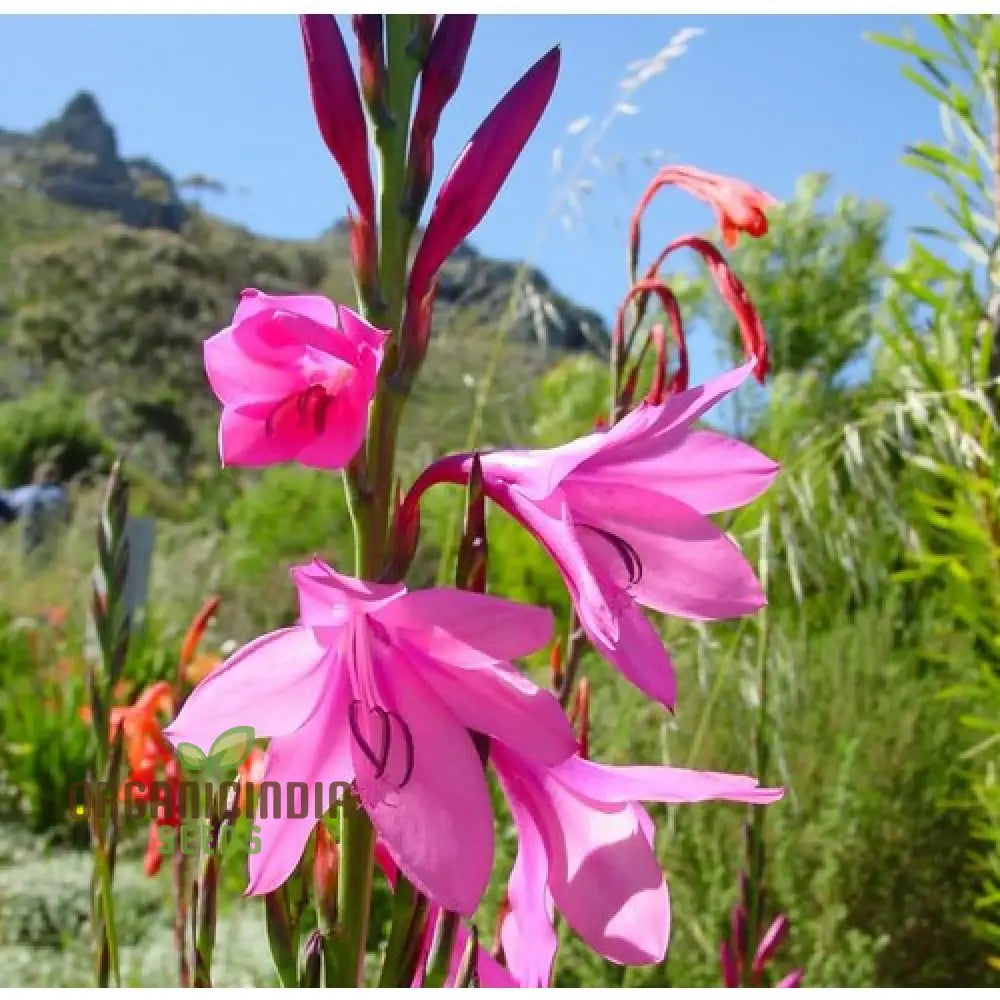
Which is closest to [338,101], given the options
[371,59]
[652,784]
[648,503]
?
[371,59]

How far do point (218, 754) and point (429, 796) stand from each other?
0.15m

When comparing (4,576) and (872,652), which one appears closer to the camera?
(872,652)

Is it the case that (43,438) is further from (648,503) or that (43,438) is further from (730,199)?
(648,503)

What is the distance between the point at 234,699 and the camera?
49 cm

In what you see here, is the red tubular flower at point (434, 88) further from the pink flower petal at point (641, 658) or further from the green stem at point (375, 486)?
the pink flower petal at point (641, 658)

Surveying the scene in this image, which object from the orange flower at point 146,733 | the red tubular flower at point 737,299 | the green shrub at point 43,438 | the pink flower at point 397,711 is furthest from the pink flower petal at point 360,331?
the green shrub at point 43,438

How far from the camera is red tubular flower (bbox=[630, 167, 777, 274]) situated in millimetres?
921

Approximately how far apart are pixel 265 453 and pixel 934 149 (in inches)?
63.8

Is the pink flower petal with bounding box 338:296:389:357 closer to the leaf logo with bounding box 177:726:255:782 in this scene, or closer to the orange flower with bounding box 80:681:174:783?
the leaf logo with bounding box 177:726:255:782

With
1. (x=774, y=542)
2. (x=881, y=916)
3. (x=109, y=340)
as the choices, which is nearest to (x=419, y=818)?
(x=774, y=542)

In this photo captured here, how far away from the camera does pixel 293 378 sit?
1.69 feet

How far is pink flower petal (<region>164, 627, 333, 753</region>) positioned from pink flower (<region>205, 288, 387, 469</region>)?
8cm

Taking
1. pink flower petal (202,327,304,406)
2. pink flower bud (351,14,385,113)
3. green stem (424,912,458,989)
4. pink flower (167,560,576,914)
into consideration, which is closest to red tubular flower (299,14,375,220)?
pink flower bud (351,14,385,113)

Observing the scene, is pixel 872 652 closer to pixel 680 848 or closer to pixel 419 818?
pixel 680 848
